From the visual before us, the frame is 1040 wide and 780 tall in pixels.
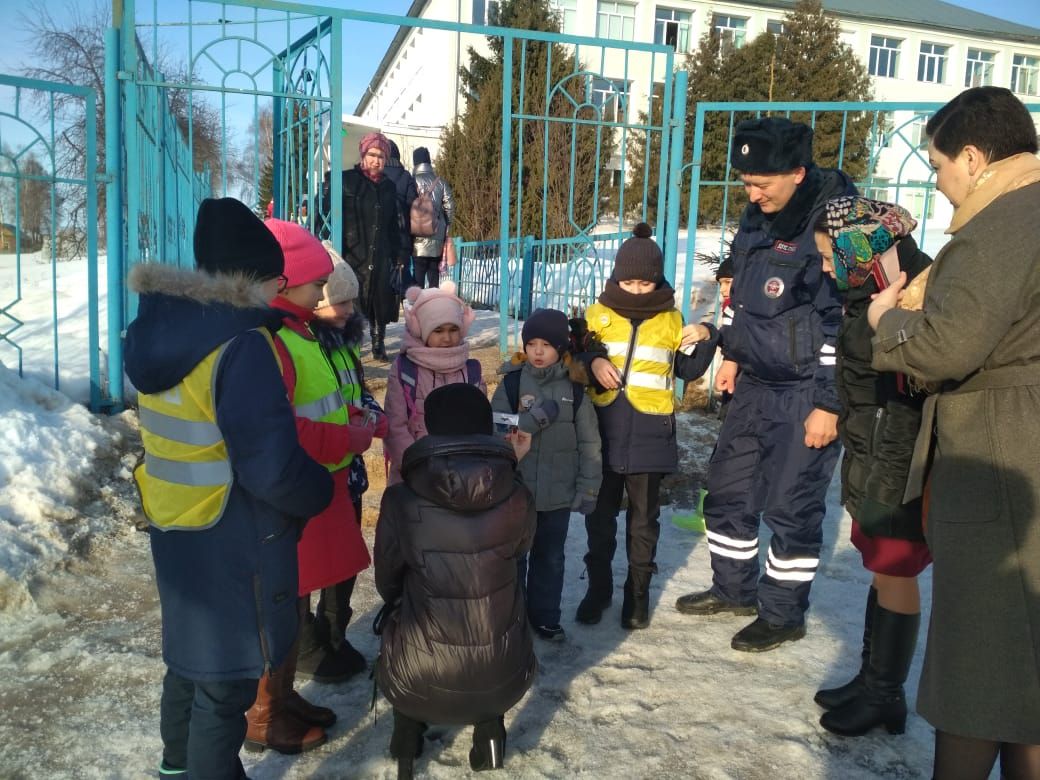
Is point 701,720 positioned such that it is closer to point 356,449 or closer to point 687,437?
point 356,449

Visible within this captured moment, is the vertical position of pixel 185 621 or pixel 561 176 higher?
pixel 561 176

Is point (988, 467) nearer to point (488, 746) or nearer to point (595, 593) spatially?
point (488, 746)

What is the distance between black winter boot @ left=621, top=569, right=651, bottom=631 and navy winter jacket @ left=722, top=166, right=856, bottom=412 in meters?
0.96

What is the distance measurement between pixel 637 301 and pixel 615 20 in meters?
31.2

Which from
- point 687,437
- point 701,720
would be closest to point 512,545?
point 701,720

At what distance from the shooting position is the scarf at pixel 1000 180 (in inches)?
69.7

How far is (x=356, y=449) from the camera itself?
8.19ft

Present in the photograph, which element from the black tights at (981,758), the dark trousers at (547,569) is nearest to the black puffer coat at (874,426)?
the black tights at (981,758)

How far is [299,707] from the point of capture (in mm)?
2557

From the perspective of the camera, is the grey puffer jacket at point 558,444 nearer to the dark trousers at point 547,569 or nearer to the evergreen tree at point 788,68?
the dark trousers at point 547,569

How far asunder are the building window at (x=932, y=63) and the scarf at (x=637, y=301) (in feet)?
128

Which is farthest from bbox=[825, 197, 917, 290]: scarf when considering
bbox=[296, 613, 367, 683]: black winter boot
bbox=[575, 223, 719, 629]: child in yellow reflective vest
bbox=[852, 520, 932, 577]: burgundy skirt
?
bbox=[296, 613, 367, 683]: black winter boot

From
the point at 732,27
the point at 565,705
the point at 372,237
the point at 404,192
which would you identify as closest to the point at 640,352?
the point at 565,705

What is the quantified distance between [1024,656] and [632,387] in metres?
1.81
